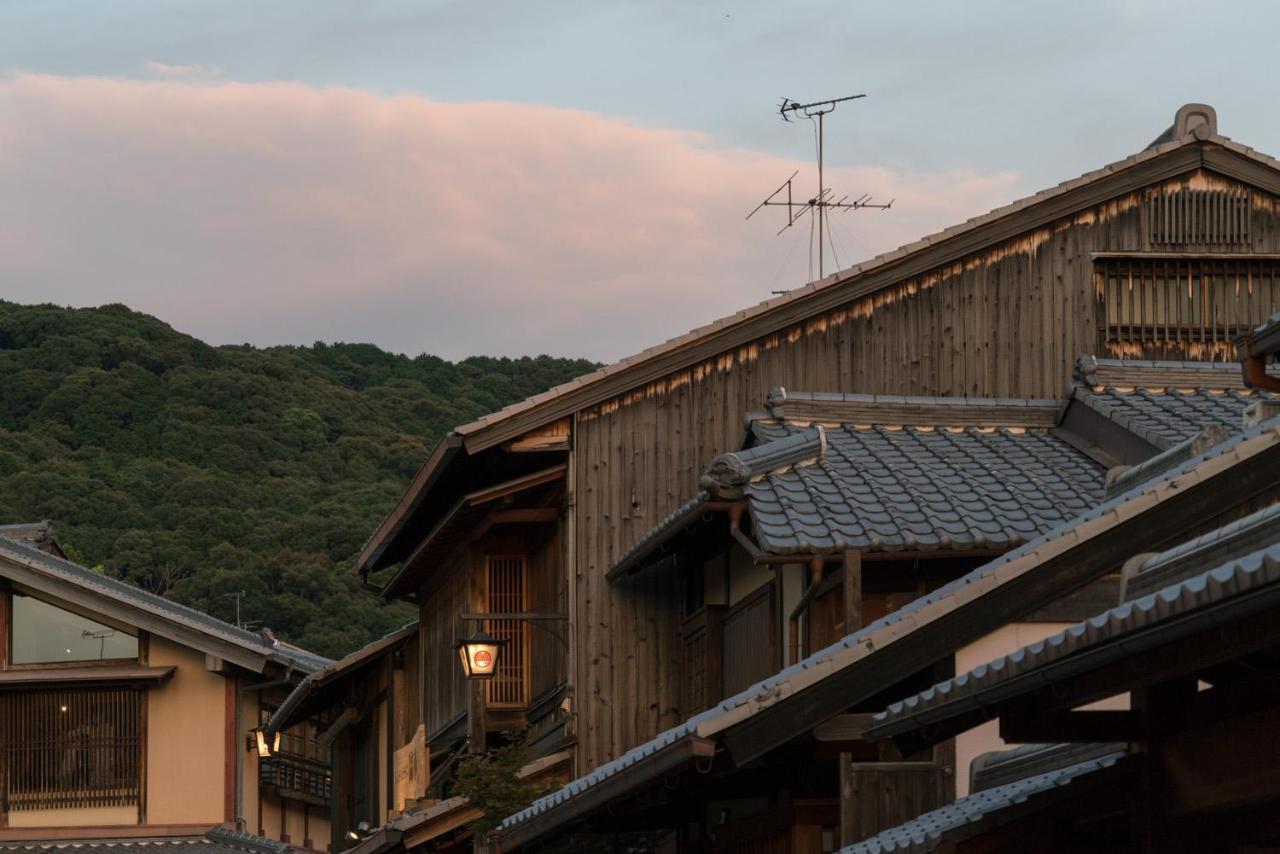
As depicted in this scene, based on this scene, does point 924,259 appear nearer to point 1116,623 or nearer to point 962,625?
point 962,625

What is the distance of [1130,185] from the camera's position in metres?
22.2

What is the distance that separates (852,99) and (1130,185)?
3516 mm

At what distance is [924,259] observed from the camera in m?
22.1

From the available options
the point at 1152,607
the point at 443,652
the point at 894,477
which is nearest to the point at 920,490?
the point at 894,477

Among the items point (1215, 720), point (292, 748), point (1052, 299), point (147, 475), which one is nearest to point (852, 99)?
point (1052, 299)

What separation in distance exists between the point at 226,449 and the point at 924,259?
2001 inches

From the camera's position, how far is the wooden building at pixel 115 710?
34000 millimetres

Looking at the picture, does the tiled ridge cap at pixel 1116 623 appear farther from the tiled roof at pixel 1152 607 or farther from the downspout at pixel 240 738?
the downspout at pixel 240 738

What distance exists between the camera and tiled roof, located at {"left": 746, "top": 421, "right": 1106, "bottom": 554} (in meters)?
15.7

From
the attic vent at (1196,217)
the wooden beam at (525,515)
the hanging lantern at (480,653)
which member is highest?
the attic vent at (1196,217)

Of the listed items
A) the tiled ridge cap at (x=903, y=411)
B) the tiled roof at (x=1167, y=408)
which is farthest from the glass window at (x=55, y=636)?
the tiled roof at (x=1167, y=408)

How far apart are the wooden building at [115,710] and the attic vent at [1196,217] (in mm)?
17498

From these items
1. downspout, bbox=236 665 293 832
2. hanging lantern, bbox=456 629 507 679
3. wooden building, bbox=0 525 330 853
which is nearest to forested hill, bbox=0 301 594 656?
downspout, bbox=236 665 293 832

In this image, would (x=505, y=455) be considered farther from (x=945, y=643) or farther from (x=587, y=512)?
(x=945, y=643)
